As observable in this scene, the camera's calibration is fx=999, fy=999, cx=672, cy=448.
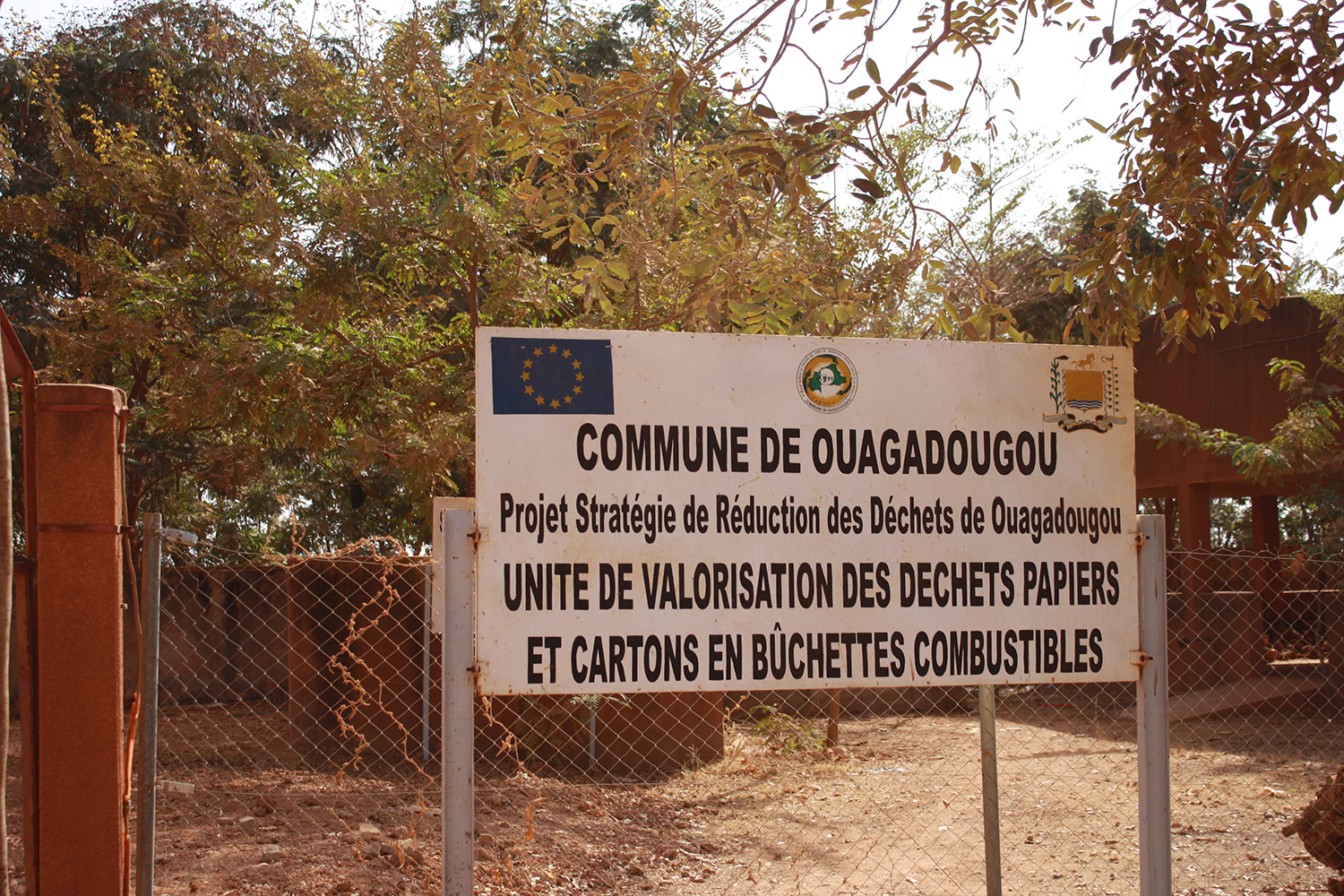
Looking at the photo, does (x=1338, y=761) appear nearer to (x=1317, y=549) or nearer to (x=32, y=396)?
(x=1317, y=549)

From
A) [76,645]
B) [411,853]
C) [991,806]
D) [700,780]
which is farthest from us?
[700,780]

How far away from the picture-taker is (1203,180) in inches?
190

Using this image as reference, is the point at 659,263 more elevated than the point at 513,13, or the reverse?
the point at 513,13

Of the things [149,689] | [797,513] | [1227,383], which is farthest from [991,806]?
[1227,383]

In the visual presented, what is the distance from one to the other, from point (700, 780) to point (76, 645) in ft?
18.6

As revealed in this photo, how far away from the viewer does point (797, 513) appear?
300 cm

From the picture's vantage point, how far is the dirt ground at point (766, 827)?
506 centimetres

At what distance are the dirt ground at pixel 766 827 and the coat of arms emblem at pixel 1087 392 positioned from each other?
2.97 meters

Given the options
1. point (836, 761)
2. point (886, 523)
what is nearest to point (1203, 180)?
point (886, 523)

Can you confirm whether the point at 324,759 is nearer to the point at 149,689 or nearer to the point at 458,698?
the point at 149,689

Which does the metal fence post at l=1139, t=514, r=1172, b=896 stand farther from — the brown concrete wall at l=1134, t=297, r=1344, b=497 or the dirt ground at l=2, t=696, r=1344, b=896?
the brown concrete wall at l=1134, t=297, r=1344, b=497

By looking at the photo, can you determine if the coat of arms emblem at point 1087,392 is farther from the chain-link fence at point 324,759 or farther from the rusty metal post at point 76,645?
the rusty metal post at point 76,645

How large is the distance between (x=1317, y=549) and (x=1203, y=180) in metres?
7.80

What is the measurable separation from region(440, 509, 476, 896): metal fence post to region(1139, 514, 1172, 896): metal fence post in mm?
2053
